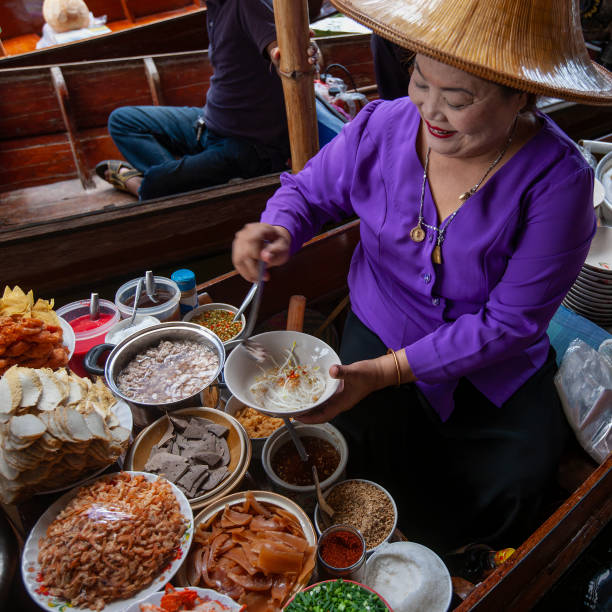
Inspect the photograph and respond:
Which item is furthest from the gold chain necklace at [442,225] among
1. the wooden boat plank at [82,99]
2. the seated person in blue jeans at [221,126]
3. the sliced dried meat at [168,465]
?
the wooden boat plank at [82,99]

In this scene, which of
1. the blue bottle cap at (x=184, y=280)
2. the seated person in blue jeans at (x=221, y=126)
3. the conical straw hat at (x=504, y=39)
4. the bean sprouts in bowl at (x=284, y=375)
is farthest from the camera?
the seated person in blue jeans at (x=221, y=126)

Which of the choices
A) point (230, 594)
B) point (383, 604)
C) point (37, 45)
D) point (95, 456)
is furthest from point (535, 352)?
point (37, 45)

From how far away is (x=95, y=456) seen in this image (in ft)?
4.61

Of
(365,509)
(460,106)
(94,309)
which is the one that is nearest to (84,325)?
(94,309)

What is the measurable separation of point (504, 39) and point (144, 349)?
1518mm

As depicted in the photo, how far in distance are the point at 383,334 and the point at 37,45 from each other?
5.22 m

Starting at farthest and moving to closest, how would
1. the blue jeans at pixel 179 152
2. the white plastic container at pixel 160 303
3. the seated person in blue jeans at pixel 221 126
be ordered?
1. the blue jeans at pixel 179 152
2. the seated person in blue jeans at pixel 221 126
3. the white plastic container at pixel 160 303

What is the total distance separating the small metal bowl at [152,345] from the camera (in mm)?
1666

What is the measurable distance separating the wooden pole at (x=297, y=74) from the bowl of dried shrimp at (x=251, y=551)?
165 cm

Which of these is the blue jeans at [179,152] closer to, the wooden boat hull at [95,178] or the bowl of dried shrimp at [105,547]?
the wooden boat hull at [95,178]

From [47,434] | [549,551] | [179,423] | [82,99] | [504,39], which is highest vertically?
[504,39]

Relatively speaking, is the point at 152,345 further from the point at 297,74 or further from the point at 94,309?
the point at 297,74

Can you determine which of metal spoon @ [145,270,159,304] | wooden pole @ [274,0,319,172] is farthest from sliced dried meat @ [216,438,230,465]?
wooden pole @ [274,0,319,172]

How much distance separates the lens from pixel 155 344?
73.7 inches
